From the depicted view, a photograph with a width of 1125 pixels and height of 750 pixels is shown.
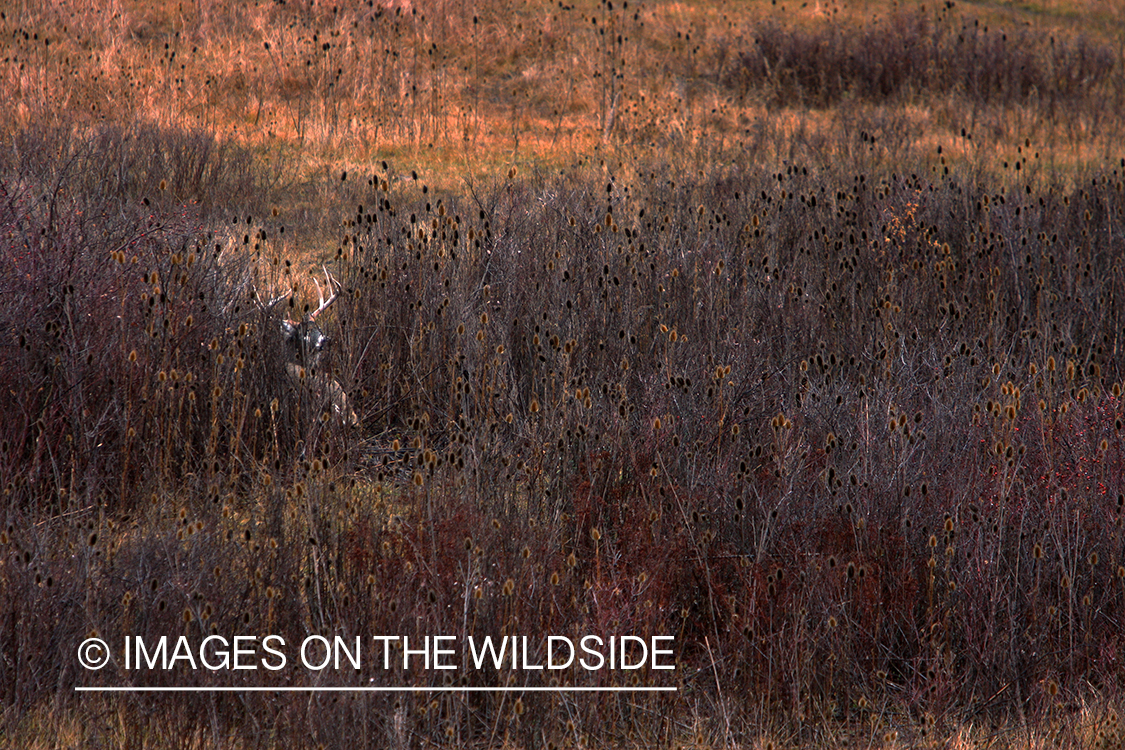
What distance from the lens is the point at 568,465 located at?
11.7 feet

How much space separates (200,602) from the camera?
8.57 ft

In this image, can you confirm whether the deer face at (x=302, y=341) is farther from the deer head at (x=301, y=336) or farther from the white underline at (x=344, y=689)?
the white underline at (x=344, y=689)

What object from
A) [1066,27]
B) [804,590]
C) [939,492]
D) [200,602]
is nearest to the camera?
[200,602]

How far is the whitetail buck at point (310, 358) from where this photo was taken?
3.87m

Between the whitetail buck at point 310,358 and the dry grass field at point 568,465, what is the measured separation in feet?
0.13

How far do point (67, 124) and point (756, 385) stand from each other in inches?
255

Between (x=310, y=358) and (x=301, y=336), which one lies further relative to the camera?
Answer: (x=310, y=358)

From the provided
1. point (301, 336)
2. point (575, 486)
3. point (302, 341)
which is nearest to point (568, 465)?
point (575, 486)

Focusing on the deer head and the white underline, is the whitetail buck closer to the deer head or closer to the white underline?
the deer head

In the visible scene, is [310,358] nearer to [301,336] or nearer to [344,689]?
[301,336]

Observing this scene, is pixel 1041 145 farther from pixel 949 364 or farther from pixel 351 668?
pixel 351 668

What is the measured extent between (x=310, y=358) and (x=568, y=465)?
1384mm

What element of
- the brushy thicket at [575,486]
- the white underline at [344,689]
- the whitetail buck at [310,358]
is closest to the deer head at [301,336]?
the whitetail buck at [310,358]

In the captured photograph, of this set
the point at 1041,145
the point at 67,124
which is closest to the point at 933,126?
the point at 1041,145
